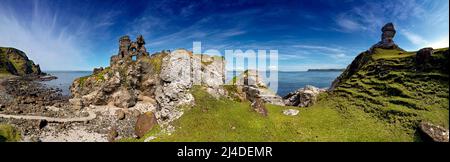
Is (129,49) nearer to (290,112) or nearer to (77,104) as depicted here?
(77,104)

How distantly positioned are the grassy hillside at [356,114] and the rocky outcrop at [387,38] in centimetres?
869

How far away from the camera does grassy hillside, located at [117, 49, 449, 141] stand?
23.4 meters

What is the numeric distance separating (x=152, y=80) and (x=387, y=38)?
204 feet

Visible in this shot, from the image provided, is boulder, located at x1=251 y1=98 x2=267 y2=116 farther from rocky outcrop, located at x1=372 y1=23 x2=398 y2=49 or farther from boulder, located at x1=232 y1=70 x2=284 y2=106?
rocky outcrop, located at x1=372 y1=23 x2=398 y2=49

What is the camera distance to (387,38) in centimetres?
4153

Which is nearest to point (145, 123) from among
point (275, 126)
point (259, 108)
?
point (259, 108)

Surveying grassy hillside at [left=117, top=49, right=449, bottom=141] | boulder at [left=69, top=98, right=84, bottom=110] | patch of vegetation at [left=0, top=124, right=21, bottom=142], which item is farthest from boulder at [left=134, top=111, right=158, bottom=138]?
boulder at [left=69, top=98, right=84, bottom=110]

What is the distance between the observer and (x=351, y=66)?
43.8m

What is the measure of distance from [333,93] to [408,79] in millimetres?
10882

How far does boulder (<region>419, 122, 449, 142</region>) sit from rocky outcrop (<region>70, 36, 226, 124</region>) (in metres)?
27.7

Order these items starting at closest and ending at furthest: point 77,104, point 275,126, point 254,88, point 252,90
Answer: point 275,126, point 252,90, point 254,88, point 77,104

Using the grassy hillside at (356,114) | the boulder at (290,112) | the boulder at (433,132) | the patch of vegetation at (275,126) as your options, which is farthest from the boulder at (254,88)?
the boulder at (433,132)
